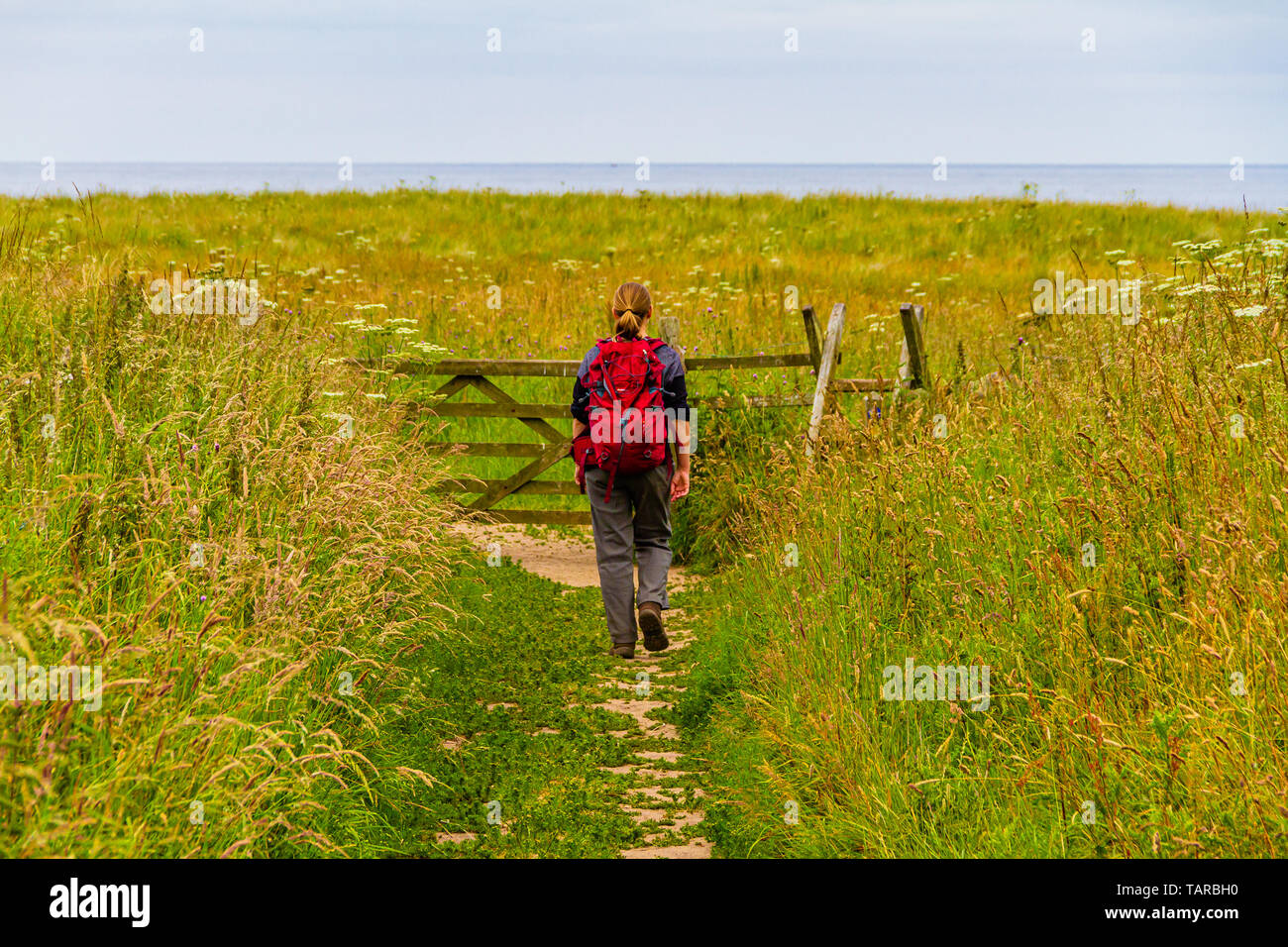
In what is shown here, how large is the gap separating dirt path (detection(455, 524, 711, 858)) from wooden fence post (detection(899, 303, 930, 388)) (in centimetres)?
288

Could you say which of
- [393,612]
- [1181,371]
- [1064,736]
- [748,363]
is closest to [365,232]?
[748,363]

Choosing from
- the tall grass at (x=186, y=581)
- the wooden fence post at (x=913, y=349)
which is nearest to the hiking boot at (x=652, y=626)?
the tall grass at (x=186, y=581)

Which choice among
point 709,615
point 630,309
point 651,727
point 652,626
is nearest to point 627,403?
point 630,309

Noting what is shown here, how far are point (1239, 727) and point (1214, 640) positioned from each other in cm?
35

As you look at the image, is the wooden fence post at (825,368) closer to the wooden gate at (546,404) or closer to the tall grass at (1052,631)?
the wooden gate at (546,404)

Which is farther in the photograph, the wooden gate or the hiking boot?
the wooden gate

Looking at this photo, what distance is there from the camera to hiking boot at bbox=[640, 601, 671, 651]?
7.40 m

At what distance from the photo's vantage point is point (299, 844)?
3848 mm

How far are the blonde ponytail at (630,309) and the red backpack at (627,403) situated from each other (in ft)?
0.21

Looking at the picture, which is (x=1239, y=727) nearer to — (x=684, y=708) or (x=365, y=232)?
(x=684, y=708)

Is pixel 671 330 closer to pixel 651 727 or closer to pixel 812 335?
pixel 812 335

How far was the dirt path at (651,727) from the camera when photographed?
4781mm

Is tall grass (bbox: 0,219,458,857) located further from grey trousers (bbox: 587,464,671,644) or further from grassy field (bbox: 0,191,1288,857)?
grey trousers (bbox: 587,464,671,644)

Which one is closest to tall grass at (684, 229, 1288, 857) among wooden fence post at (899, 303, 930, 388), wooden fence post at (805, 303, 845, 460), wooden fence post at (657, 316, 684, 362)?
wooden fence post at (805, 303, 845, 460)
